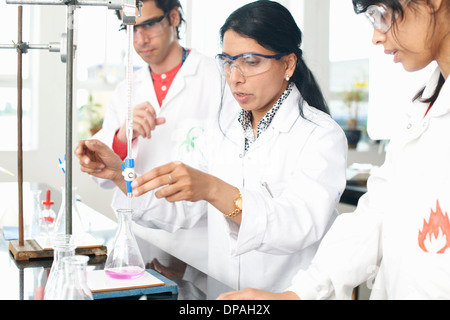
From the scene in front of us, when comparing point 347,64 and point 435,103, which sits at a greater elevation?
point 347,64

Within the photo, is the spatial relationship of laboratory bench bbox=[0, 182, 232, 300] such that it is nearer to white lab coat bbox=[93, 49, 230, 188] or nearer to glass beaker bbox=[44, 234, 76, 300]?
glass beaker bbox=[44, 234, 76, 300]

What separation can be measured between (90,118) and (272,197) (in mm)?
4854

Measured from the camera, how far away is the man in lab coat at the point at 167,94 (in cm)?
272

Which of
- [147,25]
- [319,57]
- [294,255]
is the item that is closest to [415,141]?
[294,255]

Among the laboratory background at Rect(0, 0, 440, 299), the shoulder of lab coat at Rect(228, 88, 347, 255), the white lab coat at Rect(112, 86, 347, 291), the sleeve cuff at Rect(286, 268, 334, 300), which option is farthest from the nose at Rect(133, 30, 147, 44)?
the laboratory background at Rect(0, 0, 440, 299)

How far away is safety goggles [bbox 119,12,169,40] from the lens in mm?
2699

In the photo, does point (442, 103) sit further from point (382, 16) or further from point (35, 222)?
point (35, 222)

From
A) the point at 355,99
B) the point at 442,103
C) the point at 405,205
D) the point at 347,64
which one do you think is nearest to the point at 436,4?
the point at 442,103

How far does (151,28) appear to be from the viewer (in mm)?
2727

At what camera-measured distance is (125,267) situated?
148 cm

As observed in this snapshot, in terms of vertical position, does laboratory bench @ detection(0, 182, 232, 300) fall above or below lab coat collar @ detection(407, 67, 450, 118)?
below

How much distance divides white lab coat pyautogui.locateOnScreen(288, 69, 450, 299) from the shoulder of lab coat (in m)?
0.22

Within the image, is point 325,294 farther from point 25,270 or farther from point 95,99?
point 95,99

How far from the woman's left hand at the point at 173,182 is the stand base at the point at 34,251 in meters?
0.47
